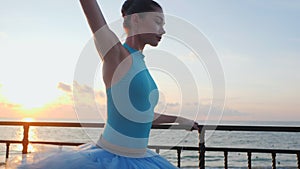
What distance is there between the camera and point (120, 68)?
3.96ft

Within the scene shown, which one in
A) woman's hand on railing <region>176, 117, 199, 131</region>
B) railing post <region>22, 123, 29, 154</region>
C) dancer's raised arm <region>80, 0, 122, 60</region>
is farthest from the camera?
railing post <region>22, 123, 29, 154</region>

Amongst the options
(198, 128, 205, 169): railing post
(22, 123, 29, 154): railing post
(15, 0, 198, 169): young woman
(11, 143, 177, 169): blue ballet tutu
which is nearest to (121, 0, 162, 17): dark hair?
(15, 0, 198, 169): young woman

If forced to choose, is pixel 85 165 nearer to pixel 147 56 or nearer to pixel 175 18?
pixel 147 56

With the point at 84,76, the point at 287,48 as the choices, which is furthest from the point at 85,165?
the point at 287,48

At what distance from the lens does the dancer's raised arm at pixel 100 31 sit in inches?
43.6

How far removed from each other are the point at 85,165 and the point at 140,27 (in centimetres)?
54

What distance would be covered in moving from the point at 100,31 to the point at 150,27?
27cm

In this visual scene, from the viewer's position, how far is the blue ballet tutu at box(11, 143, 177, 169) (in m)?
1.20

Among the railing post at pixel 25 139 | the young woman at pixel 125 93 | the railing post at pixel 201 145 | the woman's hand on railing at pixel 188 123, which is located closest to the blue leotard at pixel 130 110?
the young woman at pixel 125 93

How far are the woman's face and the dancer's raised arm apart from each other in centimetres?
19

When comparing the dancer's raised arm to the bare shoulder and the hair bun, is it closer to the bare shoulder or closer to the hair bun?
the bare shoulder

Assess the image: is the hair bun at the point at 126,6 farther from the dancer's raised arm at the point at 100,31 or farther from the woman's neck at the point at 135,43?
the dancer's raised arm at the point at 100,31

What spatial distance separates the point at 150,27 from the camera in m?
1.34

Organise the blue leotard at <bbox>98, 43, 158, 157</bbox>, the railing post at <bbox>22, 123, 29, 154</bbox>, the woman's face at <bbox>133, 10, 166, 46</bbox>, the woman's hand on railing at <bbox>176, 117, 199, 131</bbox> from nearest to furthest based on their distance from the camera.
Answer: the blue leotard at <bbox>98, 43, 158, 157</bbox> < the woman's face at <bbox>133, 10, 166, 46</bbox> < the woman's hand on railing at <bbox>176, 117, 199, 131</bbox> < the railing post at <bbox>22, 123, 29, 154</bbox>
